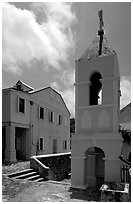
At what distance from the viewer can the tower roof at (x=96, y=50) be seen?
27.6 feet

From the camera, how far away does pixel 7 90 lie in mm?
15711

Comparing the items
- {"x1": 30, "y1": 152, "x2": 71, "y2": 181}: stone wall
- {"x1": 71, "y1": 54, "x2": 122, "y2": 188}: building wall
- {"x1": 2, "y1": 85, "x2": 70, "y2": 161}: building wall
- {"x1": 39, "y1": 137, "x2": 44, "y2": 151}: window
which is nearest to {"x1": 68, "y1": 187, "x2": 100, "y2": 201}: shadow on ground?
{"x1": 71, "y1": 54, "x2": 122, "y2": 188}: building wall

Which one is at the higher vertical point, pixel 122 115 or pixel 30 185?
pixel 122 115

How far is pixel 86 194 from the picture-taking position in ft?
23.6

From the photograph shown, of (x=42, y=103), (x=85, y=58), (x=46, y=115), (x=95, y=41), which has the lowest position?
(x=46, y=115)

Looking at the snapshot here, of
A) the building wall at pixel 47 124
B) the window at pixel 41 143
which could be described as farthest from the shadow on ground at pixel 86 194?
the window at pixel 41 143

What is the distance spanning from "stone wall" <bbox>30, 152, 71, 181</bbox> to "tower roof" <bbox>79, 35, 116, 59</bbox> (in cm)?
715

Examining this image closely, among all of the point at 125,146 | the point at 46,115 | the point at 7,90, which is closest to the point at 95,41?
the point at 125,146

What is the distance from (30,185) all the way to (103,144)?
3.78m

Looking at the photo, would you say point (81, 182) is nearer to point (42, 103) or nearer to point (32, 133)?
point (32, 133)

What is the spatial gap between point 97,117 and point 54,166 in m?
8.38

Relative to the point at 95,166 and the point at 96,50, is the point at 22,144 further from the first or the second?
the point at 96,50

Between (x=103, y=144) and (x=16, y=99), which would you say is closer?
(x=103, y=144)

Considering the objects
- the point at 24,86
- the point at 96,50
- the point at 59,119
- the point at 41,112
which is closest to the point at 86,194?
the point at 96,50
